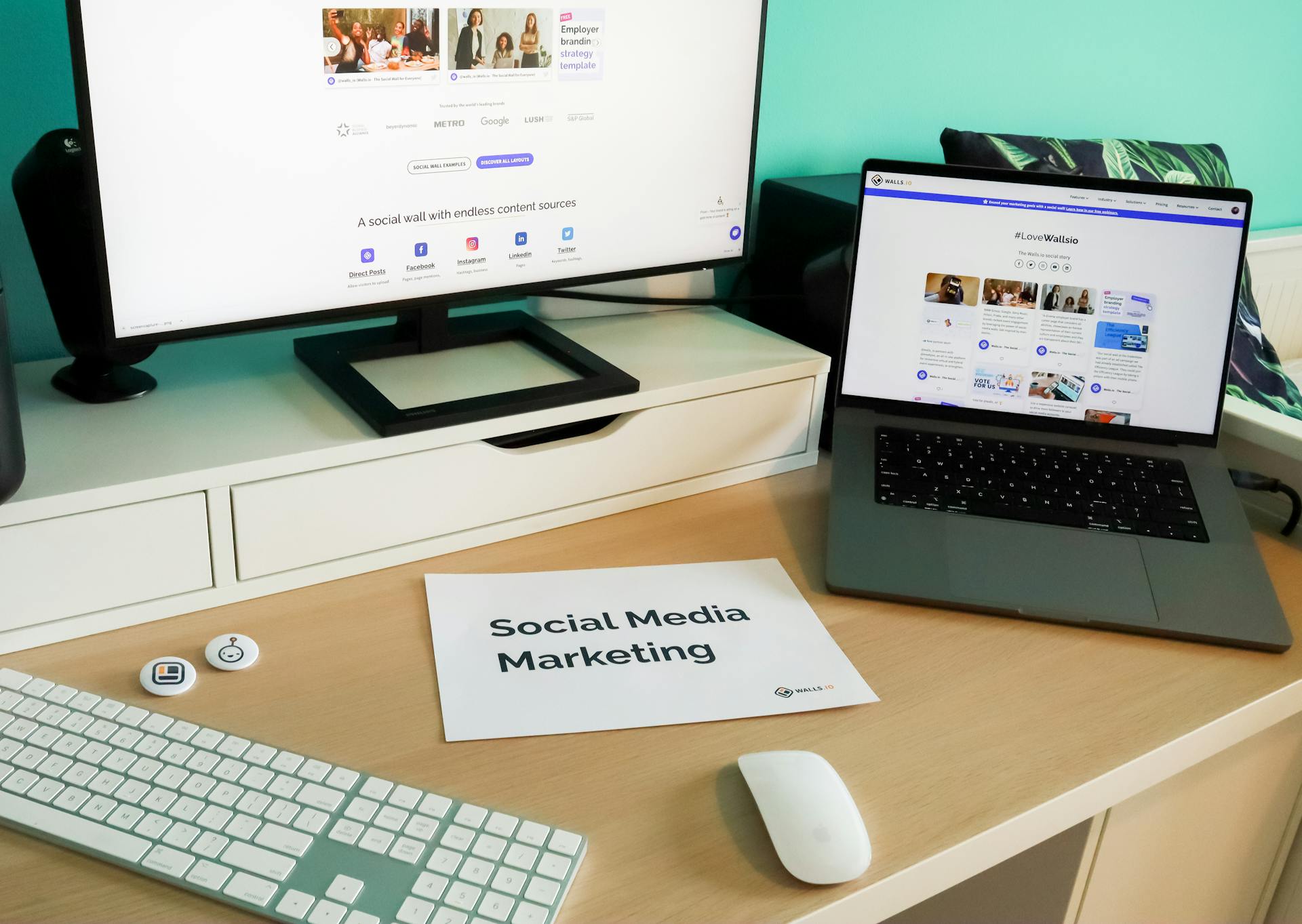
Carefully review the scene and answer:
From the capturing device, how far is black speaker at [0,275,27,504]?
0.66 meters

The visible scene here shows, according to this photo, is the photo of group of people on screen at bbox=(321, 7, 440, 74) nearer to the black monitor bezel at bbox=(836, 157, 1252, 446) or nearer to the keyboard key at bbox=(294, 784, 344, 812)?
the black monitor bezel at bbox=(836, 157, 1252, 446)

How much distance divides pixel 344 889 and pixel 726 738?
26 cm

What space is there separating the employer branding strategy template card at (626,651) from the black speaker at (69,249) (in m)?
0.30

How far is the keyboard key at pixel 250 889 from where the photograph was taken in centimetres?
54

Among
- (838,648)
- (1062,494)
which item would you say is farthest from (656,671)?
(1062,494)

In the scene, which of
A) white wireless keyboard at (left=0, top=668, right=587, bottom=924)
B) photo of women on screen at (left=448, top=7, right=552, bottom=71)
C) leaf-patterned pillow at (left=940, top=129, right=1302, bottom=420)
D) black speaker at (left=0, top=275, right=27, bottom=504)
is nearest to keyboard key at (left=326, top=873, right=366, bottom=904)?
white wireless keyboard at (left=0, top=668, right=587, bottom=924)

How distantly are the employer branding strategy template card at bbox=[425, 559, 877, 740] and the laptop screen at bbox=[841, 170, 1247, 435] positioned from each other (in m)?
0.29

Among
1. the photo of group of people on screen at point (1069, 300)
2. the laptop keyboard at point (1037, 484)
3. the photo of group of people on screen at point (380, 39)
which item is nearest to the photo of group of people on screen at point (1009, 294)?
the photo of group of people on screen at point (1069, 300)

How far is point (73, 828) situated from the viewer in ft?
1.88

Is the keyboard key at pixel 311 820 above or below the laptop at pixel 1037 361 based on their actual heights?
below

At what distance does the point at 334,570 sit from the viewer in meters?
0.83

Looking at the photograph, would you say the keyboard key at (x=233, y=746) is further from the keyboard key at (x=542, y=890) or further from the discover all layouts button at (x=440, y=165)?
the discover all layouts button at (x=440, y=165)

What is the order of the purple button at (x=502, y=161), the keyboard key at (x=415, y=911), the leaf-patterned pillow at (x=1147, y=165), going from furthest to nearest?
the leaf-patterned pillow at (x=1147, y=165), the purple button at (x=502, y=161), the keyboard key at (x=415, y=911)

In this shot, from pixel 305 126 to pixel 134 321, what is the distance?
7.3 inches
